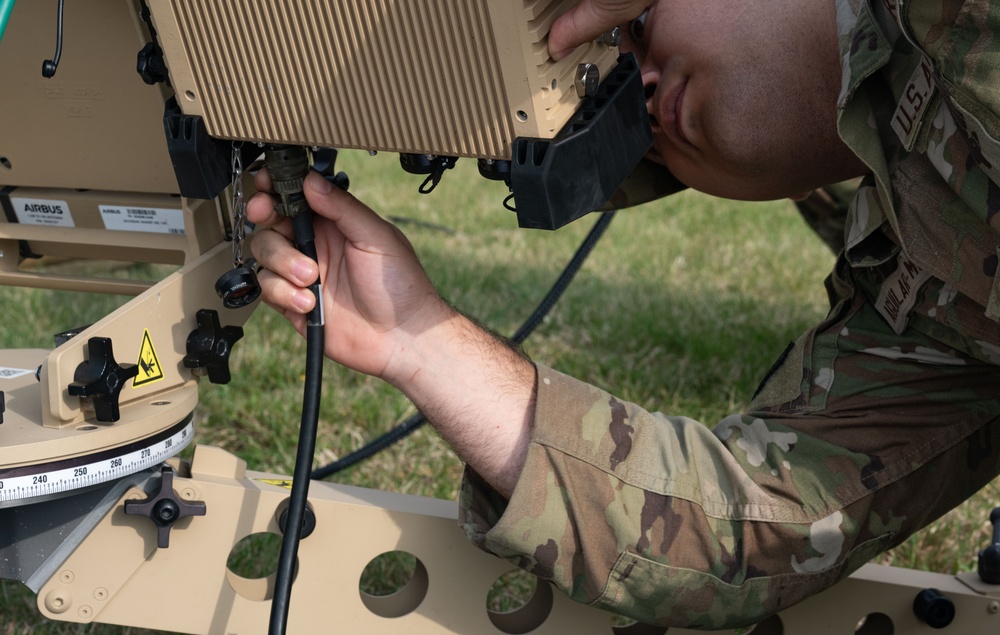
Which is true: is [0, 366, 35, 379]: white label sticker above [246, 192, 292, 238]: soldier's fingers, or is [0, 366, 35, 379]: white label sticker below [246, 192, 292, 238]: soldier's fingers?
below

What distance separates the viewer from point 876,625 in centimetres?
144

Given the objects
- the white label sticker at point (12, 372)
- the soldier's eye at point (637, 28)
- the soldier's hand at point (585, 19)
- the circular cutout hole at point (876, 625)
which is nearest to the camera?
the soldier's hand at point (585, 19)

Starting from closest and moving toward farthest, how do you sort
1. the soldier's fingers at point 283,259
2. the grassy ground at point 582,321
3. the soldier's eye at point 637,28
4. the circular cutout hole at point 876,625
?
the soldier's fingers at point 283,259 → the circular cutout hole at point 876,625 → the soldier's eye at point 637,28 → the grassy ground at point 582,321

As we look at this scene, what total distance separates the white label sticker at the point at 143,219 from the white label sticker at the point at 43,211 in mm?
63

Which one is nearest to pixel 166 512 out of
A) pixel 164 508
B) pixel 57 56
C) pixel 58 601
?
pixel 164 508

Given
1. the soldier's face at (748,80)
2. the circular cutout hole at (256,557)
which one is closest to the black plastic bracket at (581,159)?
the soldier's face at (748,80)

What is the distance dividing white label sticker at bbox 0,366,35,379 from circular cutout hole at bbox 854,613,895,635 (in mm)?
1189

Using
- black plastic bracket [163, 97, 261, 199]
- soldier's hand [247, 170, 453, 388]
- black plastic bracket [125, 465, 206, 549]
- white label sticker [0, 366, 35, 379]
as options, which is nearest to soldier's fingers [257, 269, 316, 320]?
soldier's hand [247, 170, 453, 388]

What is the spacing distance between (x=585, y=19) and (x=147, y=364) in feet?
2.22

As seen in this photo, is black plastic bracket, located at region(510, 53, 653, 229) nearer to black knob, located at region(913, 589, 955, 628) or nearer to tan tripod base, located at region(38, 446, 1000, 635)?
Result: tan tripod base, located at region(38, 446, 1000, 635)

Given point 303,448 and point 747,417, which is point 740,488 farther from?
point 303,448

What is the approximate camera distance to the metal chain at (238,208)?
1.15 meters

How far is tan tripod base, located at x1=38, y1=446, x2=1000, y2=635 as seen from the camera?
4.21ft

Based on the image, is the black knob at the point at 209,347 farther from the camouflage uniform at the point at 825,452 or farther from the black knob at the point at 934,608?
the black knob at the point at 934,608
